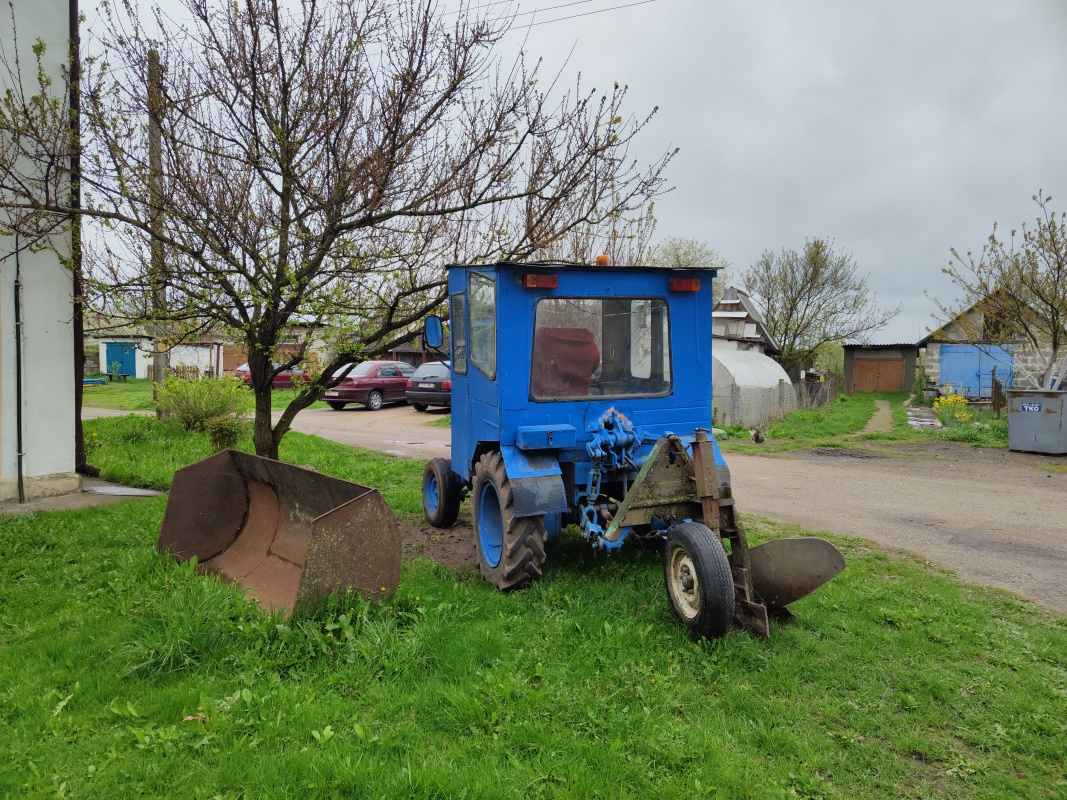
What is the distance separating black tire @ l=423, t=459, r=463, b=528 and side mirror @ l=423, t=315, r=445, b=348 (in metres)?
1.40

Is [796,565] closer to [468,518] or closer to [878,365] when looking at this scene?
[468,518]

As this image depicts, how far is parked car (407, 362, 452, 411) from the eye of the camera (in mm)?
20531

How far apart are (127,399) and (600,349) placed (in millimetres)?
24057

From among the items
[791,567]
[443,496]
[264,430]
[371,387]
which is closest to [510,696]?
[791,567]

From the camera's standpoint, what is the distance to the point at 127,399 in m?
24.9

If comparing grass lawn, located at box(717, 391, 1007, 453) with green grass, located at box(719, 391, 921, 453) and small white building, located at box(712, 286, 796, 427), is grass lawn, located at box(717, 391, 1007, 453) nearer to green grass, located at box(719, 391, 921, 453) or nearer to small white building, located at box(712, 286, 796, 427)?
green grass, located at box(719, 391, 921, 453)

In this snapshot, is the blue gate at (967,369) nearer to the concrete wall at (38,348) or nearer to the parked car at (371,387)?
the parked car at (371,387)

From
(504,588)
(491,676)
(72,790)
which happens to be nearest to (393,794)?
(491,676)

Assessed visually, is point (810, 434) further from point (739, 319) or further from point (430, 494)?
point (739, 319)

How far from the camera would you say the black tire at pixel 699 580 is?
3.92 meters

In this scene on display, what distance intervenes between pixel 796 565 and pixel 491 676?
1957mm

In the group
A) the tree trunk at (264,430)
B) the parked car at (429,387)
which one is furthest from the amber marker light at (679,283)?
the parked car at (429,387)

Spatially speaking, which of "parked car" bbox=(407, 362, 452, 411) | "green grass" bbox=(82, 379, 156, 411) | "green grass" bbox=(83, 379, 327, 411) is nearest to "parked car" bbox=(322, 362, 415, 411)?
"green grass" bbox=(83, 379, 327, 411)

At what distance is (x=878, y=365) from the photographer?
42.6m
